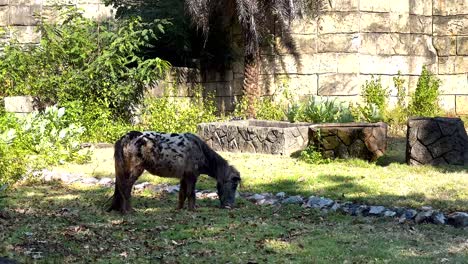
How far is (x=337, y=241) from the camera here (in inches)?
282

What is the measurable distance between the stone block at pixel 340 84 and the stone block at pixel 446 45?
3.01 metres

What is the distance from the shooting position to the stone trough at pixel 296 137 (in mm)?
12742

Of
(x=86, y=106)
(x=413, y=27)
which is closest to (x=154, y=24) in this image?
(x=86, y=106)

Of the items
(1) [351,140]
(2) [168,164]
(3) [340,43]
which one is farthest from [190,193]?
(3) [340,43]

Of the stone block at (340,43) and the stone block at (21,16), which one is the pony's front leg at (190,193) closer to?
the stone block at (340,43)

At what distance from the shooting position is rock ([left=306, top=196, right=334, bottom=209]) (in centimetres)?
936

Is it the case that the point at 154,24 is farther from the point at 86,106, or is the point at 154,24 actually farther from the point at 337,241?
the point at 337,241

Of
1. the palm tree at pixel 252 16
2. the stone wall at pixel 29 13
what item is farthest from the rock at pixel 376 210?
the stone wall at pixel 29 13

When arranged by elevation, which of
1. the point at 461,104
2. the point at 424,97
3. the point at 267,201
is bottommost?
the point at 267,201

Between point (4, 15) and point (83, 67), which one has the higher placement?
point (4, 15)

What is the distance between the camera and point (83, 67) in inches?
672

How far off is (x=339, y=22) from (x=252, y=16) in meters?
2.65

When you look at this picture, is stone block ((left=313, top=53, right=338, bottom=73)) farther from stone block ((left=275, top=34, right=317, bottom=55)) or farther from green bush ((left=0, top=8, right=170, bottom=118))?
green bush ((left=0, top=8, right=170, bottom=118))

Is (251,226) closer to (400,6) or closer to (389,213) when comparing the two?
(389,213)
